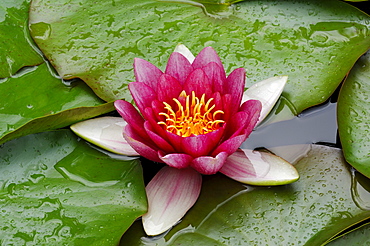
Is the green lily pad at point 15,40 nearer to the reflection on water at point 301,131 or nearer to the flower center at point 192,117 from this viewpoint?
the flower center at point 192,117

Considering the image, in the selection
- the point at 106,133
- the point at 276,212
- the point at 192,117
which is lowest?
the point at 276,212

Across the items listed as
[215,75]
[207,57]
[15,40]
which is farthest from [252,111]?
[15,40]

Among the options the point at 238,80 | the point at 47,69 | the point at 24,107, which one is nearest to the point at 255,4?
the point at 238,80

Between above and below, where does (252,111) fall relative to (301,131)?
above

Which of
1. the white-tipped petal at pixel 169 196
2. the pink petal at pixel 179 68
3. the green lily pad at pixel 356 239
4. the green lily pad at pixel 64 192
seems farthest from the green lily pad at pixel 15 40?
the green lily pad at pixel 356 239

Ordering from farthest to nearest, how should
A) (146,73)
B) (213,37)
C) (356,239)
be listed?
(213,37) → (146,73) → (356,239)

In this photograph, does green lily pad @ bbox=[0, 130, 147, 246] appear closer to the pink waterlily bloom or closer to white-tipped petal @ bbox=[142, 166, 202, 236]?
white-tipped petal @ bbox=[142, 166, 202, 236]

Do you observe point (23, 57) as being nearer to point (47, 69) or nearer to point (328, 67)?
point (47, 69)

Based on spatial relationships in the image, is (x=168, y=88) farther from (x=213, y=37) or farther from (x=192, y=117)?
(x=213, y=37)
